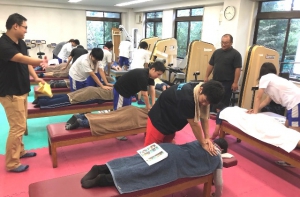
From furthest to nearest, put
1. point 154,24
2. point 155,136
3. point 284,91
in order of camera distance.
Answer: point 154,24, point 284,91, point 155,136

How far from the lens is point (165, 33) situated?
8094 mm

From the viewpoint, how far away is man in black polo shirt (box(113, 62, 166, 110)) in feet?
8.63

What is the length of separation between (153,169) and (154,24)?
26.7 feet

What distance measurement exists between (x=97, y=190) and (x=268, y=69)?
7.89ft

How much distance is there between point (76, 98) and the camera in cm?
357

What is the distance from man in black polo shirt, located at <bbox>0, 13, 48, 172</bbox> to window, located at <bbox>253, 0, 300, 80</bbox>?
4479mm

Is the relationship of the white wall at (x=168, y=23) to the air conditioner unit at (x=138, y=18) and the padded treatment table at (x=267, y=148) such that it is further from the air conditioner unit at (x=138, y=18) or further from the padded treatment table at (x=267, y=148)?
the padded treatment table at (x=267, y=148)

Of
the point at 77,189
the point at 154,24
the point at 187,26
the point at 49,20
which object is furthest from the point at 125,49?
the point at 77,189

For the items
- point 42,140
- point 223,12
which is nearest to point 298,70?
point 223,12

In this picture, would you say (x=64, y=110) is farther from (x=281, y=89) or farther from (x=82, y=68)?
(x=281, y=89)

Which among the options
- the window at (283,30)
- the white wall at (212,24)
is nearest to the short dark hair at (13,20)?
the window at (283,30)

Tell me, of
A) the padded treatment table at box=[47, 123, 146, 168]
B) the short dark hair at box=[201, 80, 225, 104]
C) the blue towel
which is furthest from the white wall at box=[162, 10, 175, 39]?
the short dark hair at box=[201, 80, 225, 104]

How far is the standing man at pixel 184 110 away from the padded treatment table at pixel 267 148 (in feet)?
3.28

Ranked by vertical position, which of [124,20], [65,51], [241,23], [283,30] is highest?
[124,20]
